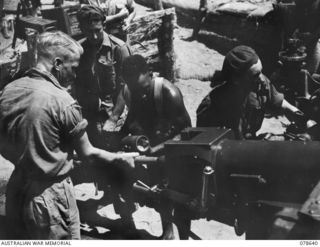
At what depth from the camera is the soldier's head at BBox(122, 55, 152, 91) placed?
4.04m

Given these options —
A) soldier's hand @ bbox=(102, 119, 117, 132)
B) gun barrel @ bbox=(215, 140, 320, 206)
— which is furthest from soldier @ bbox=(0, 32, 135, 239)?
soldier's hand @ bbox=(102, 119, 117, 132)

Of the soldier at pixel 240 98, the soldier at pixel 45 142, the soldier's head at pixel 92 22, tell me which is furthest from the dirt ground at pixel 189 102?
the soldier's head at pixel 92 22

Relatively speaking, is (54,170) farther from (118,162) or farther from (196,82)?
(196,82)

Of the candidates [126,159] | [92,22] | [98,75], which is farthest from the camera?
[98,75]

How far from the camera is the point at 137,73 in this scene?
4.04 meters

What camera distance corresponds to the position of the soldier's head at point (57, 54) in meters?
3.06

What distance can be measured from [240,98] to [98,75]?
183 cm

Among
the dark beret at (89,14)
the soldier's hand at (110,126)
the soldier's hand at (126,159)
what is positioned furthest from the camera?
the dark beret at (89,14)

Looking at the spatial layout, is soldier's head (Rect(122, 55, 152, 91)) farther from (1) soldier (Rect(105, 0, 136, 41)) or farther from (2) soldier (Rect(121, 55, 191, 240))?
(1) soldier (Rect(105, 0, 136, 41))

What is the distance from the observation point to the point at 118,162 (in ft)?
10.9

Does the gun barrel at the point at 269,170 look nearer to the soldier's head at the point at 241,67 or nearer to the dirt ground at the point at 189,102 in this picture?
the soldier's head at the point at 241,67

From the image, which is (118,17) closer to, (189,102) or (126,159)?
(189,102)

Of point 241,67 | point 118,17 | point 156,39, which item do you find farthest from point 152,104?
point 156,39

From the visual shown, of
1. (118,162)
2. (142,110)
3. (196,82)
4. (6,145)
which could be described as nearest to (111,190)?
(142,110)
